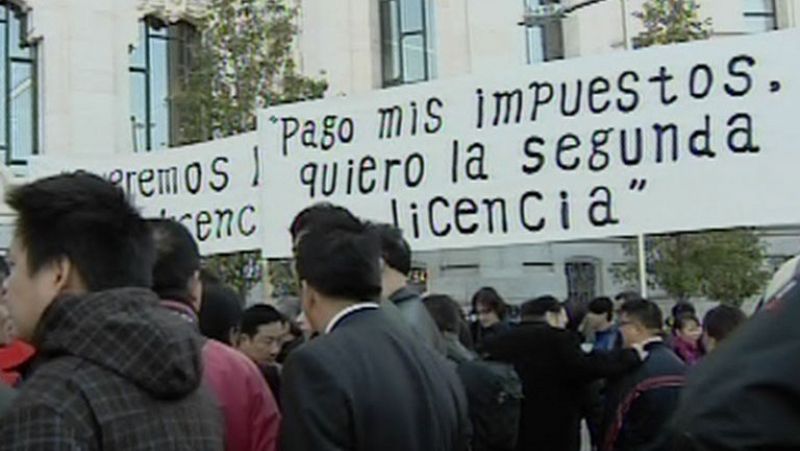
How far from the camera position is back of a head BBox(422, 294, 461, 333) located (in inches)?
256

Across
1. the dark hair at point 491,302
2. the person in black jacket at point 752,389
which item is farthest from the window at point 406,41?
the person in black jacket at point 752,389

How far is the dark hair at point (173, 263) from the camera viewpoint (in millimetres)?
3670

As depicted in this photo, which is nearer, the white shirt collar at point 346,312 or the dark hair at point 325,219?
the white shirt collar at point 346,312

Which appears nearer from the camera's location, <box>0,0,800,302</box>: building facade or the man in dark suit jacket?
the man in dark suit jacket

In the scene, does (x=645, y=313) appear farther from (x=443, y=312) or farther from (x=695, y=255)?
(x=695, y=255)

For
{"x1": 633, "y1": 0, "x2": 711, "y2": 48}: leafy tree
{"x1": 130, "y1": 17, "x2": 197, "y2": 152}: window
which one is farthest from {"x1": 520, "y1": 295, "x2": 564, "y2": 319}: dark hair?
{"x1": 130, "y1": 17, "x2": 197, "y2": 152}: window

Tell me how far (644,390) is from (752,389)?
14.6 feet

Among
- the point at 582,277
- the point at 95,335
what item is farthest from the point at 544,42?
the point at 95,335

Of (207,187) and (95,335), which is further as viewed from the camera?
(207,187)

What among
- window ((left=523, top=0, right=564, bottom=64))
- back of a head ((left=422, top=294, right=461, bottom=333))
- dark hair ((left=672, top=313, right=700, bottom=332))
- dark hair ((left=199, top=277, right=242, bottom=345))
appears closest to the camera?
dark hair ((left=199, top=277, right=242, bottom=345))

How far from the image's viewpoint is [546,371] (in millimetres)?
6477

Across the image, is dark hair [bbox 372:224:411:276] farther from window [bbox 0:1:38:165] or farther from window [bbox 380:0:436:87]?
window [bbox 380:0:436:87]

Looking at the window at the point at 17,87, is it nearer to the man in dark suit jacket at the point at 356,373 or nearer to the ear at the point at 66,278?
the man in dark suit jacket at the point at 356,373

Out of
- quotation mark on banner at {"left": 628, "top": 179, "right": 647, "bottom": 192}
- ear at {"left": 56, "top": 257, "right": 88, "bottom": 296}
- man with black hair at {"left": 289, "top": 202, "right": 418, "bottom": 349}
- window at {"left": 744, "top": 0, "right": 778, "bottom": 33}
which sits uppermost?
window at {"left": 744, "top": 0, "right": 778, "bottom": 33}
